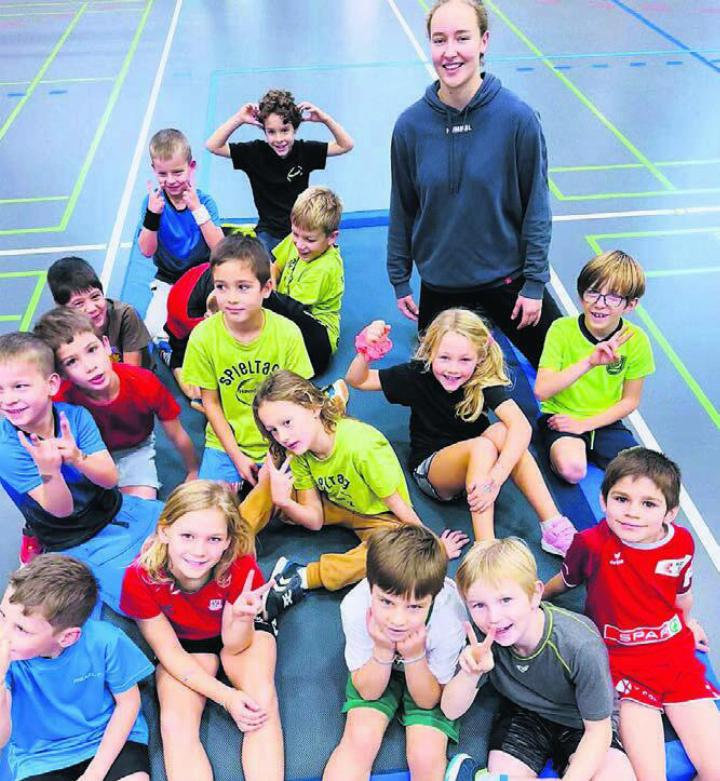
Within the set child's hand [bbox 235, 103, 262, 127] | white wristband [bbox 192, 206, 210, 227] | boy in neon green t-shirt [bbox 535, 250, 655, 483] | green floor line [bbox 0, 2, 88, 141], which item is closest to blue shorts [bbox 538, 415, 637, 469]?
boy in neon green t-shirt [bbox 535, 250, 655, 483]

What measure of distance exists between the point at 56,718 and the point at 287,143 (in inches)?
122

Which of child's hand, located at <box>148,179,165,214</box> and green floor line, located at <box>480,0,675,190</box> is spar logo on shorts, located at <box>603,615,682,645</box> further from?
green floor line, located at <box>480,0,675,190</box>

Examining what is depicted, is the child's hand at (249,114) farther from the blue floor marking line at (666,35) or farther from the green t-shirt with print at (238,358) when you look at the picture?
the blue floor marking line at (666,35)

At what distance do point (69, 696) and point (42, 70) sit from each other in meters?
7.50

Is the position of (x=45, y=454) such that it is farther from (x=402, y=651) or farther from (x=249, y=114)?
(x=249, y=114)

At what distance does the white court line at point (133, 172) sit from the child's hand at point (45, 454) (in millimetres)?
2426

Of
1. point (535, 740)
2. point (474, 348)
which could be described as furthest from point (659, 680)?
point (474, 348)

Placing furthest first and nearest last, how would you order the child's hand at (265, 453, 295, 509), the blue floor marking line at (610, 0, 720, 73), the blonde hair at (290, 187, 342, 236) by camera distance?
the blue floor marking line at (610, 0, 720, 73) < the blonde hair at (290, 187, 342, 236) < the child's hand at (265, 453, 295, 509)

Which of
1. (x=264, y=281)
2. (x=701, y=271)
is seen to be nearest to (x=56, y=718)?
(x=264, y=281)

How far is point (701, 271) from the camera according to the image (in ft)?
15.1

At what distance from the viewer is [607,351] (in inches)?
114

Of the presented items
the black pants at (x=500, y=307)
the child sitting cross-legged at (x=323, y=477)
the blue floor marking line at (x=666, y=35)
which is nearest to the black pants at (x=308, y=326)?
the black pants at (x=500, y=307)

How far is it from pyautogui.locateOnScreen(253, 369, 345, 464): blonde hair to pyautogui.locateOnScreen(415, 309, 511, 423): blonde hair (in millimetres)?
443

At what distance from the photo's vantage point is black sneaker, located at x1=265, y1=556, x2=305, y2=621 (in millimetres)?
2693
